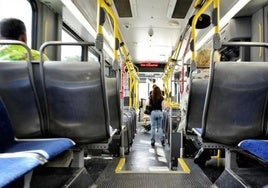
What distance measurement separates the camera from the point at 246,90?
195 centimetres

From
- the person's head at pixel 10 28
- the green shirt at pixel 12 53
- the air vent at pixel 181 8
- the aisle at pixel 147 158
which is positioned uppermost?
the air vent at pixel 181 8

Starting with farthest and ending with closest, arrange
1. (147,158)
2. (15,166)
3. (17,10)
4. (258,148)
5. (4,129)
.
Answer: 1. (147,158)
2. (17,10)
3. (4,129)
4. (258,148)
5. (15,166)

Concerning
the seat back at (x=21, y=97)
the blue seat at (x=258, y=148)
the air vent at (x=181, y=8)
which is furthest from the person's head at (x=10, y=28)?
the air vent at (x=181, y=8)

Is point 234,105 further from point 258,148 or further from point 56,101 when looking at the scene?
point 56,101

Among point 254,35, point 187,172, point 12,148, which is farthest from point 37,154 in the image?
point 254,35

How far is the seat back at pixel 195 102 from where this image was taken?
2.68 m

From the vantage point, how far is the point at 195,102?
2.72 metres

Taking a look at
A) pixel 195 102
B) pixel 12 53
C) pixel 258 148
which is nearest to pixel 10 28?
pixel 12 53

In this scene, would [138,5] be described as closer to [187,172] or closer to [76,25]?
[76,25]

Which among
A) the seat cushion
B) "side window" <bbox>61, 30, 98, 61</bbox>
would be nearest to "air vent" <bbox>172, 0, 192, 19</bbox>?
"side window" <bbox>61, 30, 98, 61</bbox>

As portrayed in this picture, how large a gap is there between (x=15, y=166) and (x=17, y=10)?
3050 millimetres

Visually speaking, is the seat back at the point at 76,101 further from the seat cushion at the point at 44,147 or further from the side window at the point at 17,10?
the side window at the point at 17,10

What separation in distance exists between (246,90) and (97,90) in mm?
982

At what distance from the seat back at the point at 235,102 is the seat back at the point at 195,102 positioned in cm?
62
